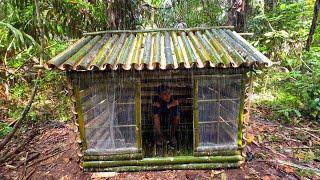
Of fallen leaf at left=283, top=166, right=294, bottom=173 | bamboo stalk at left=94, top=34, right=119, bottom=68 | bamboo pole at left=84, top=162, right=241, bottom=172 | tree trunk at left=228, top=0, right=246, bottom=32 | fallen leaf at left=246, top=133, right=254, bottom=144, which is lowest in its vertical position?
fallen leaf at left=283, top=166, right=294, bottom=173

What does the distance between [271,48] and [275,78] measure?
145 centimetres

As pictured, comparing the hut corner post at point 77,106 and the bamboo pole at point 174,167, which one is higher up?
the hut corner post at point 77,106

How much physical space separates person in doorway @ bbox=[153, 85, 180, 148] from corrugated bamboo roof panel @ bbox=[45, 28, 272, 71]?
1.20m

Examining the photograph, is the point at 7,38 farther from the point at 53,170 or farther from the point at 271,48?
the point at 271,48

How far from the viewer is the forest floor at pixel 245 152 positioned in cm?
588

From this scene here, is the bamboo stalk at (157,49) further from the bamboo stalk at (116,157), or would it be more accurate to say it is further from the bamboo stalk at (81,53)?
the bamboo stalk at (116,157)

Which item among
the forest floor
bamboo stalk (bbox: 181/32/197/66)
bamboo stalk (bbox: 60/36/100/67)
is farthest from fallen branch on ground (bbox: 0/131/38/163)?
bamboo stalk (bbox: 181/32/197/66)

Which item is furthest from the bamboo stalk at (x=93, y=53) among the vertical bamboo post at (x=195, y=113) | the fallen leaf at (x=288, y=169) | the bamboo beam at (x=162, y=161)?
the fallen leaf at (x=288, y=169)

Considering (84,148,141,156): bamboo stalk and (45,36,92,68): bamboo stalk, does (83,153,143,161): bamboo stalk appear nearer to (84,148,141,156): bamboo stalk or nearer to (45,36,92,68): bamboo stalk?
(84,148,141,156): bamboo stalk

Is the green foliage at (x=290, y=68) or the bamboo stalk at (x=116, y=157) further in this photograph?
the green foliage at (x=290, y=68)

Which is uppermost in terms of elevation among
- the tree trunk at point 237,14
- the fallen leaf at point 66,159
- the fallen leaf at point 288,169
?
the tree trunk at point 237,14

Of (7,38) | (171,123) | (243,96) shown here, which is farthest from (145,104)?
(7,38)

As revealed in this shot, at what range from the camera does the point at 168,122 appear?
7188mm

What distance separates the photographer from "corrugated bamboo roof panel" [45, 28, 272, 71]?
5062 millimetres
